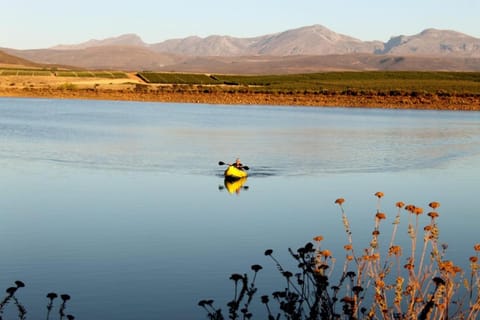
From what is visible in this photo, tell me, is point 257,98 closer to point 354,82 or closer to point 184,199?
point 354,82

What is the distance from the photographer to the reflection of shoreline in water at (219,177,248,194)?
29181mm

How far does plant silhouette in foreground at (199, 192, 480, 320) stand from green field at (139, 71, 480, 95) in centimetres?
8351

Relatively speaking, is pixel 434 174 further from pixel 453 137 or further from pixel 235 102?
pixel 235 102

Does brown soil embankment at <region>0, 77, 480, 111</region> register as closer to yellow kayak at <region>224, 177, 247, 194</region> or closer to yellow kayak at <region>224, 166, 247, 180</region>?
yellow kayak at <region>224, 177, 247, 194</region>

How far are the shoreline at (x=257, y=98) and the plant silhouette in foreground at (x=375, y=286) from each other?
69.2 meters

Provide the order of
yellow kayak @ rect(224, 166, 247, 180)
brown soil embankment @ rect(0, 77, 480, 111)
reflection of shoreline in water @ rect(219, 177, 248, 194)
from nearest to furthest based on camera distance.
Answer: reflection of shoreline in water @ rect(219, 177, 248, 194), yellow kayak @ rect(224, 166, 247, 180), brown soil embankment @ rect(0, 77, 480, 111)

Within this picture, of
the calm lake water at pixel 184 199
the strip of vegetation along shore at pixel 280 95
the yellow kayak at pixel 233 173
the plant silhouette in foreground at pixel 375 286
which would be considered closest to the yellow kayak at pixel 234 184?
the yellow kayak at pixel 233 173

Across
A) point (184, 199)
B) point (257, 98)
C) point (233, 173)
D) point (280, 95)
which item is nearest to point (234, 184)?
point (233, 173)

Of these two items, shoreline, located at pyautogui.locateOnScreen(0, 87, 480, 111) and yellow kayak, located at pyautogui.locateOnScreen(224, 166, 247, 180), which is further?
shoreline, located at pyautogui.locateOnScreen(0, 87, 480, 111)

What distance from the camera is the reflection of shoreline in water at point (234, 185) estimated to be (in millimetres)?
29181

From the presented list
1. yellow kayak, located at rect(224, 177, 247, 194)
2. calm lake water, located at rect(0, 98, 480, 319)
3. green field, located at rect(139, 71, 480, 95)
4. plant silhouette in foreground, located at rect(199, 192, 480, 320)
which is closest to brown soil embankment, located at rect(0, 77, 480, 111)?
green field, located at rect(139, 71, 480, 95)

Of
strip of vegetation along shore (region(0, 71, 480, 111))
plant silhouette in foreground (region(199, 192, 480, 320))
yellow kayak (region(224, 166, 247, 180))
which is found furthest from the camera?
strip of vegetation along shore (region(0, 71, 480, 111))

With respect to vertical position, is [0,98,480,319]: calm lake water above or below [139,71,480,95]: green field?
below

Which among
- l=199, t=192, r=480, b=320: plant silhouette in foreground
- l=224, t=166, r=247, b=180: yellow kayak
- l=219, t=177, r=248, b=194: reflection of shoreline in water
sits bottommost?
l=219, t=177, r=248, b=194: reflection of shoreline in water
